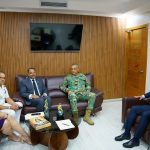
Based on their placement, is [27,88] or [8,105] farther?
[27,88]

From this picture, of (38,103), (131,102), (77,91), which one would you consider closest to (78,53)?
(77,91)

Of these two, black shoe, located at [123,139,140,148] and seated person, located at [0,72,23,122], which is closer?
black shoe, located at [123,139,140,148]

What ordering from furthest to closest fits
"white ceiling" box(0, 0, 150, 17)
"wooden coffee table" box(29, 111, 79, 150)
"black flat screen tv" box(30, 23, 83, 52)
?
"black flat screen tv" box(30, 23, 83, 52)
"white ceiling" box(0, 0, 150, 17)
"wooden coffee table" box(29, 111, 79, 150)

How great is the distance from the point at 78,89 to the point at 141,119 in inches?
62.3

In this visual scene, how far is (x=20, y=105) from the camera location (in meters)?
3.47

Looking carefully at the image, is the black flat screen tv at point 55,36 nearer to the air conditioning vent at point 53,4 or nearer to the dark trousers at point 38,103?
the air conditioning vent at point 53,4

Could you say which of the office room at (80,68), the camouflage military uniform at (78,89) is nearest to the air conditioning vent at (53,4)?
the office room at (80,68)

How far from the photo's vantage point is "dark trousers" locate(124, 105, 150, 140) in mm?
2930

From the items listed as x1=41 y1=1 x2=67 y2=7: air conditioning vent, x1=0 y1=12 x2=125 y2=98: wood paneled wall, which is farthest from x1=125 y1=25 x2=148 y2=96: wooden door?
x1=41 y1=1 x2=67 y2=7: air conditioning vent

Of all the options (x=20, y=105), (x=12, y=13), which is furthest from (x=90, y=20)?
(x=20, y=105)

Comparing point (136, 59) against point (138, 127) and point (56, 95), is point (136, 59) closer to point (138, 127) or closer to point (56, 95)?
point (56, 95)

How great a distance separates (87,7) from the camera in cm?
432

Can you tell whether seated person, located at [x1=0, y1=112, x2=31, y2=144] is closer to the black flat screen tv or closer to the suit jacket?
the suit jacket

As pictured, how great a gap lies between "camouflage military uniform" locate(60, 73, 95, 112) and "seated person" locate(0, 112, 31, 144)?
1.07m
